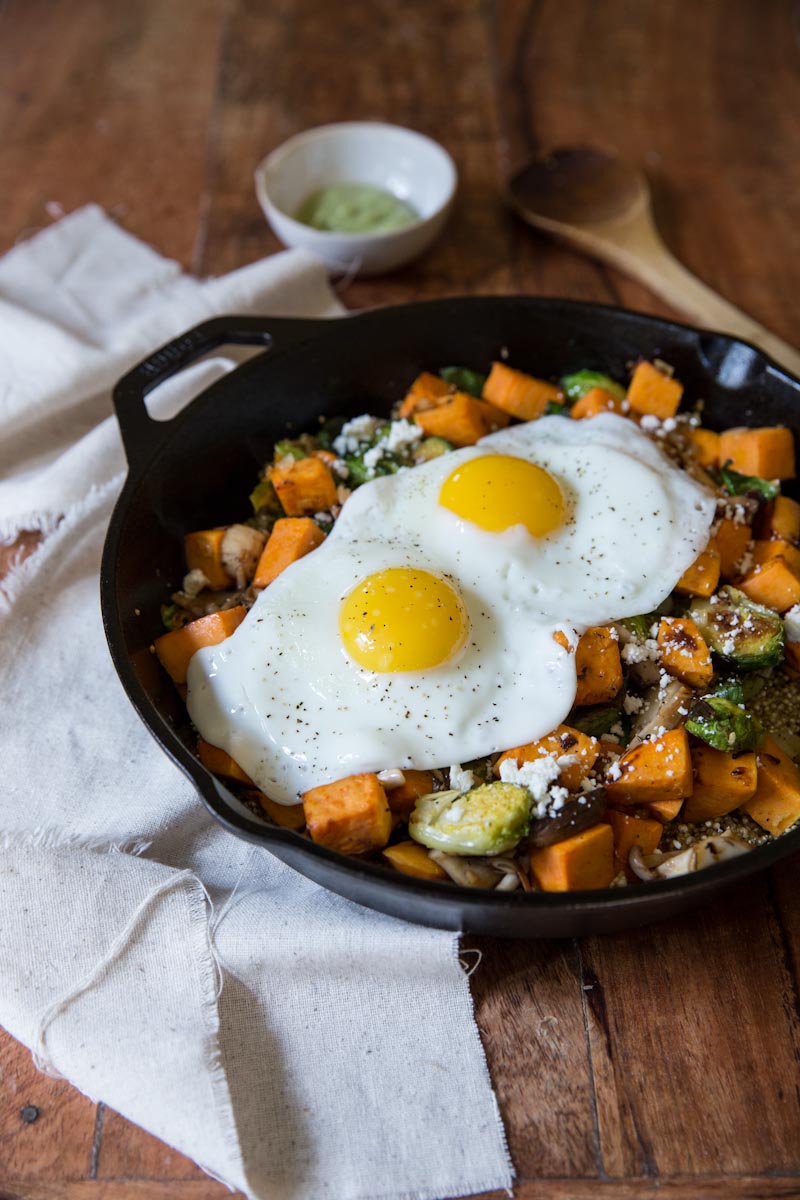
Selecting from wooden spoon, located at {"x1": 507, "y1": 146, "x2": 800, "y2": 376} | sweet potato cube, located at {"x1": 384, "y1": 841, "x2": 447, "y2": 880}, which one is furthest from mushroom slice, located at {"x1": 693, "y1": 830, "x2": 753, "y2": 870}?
wooden spoon, located at {"x1": 507, "y1": 146, "x2": 800, "y2": 376}

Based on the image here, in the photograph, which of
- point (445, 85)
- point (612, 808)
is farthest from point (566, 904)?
point (445, 85)

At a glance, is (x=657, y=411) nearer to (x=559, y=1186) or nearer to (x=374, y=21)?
(x=559, y=1186)

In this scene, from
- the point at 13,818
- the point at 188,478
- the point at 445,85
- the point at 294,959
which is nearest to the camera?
the point at 294,959

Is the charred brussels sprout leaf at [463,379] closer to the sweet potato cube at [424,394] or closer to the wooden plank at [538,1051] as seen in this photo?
the sweet potato cube at [424,394]

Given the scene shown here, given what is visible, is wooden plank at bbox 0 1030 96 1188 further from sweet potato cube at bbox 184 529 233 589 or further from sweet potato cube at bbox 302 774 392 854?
sweet potato cube at bbox 184 529 233 589

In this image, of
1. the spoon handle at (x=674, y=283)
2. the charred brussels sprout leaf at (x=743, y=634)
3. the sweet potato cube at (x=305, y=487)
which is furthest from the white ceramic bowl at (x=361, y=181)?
the charred brussels sprout leaf at (x=743, y=634)
